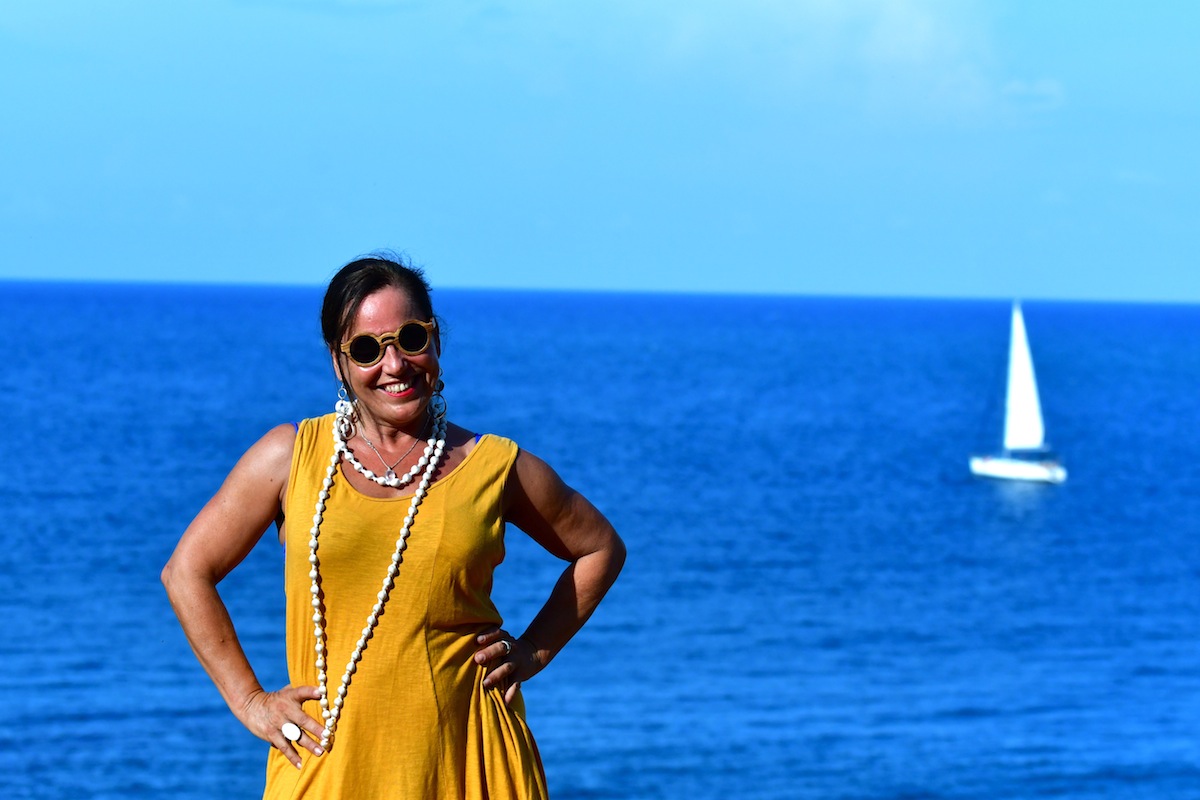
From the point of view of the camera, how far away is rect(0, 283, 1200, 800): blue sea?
23.0 m

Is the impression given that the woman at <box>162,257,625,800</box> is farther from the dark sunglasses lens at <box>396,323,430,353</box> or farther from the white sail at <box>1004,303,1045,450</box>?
the white sail at <box>1004,303,1045,450</box>

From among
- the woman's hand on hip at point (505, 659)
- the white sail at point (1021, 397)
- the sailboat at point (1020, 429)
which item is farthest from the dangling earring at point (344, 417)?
the sailboat at point (1020, 429)

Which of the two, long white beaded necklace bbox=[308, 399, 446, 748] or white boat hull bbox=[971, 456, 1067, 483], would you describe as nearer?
long white beaded necklace bbox=[308, 399, 446, 748]

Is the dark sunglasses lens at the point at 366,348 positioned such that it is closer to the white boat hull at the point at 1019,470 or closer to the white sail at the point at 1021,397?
the white sail at the point at 1021,397

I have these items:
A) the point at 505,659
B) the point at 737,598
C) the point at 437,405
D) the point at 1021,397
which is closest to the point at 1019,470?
the point at 1021,397

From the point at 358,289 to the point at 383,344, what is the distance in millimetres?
129

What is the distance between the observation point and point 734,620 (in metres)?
31.8

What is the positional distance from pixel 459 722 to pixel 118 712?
2329 cm

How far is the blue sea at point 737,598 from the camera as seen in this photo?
23.0 meters

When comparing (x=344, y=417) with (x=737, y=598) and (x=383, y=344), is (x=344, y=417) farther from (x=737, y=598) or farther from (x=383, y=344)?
(x=737, y=598)

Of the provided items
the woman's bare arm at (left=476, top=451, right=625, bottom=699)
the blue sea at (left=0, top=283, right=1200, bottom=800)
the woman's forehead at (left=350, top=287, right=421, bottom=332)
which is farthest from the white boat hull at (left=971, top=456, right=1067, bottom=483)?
the woman's forehead at (left=350, top=287, right=421, bottom=332)

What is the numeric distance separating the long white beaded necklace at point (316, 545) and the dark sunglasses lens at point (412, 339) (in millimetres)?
145

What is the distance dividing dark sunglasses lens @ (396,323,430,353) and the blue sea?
1836cm

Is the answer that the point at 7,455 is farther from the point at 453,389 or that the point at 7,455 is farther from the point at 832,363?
the point at 832,363
